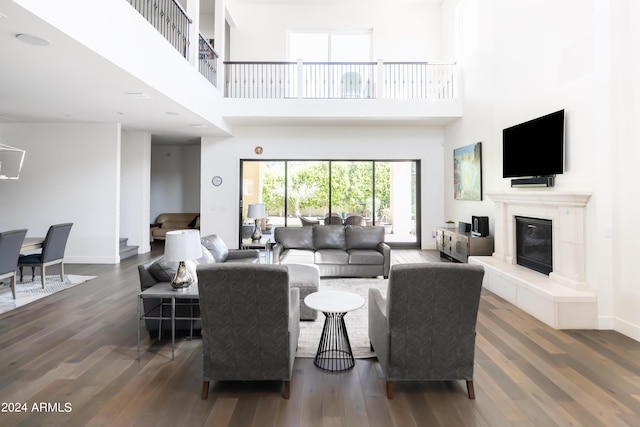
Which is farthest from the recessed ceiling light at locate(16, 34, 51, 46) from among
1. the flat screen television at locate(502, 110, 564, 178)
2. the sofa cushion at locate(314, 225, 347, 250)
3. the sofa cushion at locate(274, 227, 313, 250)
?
the flat screen television at locate(502, 110, 564, 178)

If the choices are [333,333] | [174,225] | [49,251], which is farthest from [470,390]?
[174,225]

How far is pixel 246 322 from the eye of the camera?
2381mm

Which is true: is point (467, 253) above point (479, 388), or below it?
above

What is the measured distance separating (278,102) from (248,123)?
1186mm

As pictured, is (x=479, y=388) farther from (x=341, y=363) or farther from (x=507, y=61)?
(x=507, y=61)

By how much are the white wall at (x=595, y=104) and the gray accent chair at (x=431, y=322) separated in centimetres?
239

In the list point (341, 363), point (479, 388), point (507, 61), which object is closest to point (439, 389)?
point (479, 388)

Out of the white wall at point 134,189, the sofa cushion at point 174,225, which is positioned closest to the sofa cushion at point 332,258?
the white wall at point 134,189

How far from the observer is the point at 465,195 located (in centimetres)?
756

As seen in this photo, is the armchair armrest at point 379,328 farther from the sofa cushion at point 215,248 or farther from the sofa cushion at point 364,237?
the sofa cushion at point 364,237

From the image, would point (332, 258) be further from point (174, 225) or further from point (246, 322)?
point (174, 225)

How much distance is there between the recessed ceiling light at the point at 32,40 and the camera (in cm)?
308

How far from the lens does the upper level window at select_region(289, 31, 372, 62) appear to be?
9.60 metres

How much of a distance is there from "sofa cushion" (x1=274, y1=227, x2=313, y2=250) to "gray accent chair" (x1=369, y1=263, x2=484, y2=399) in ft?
12.8
